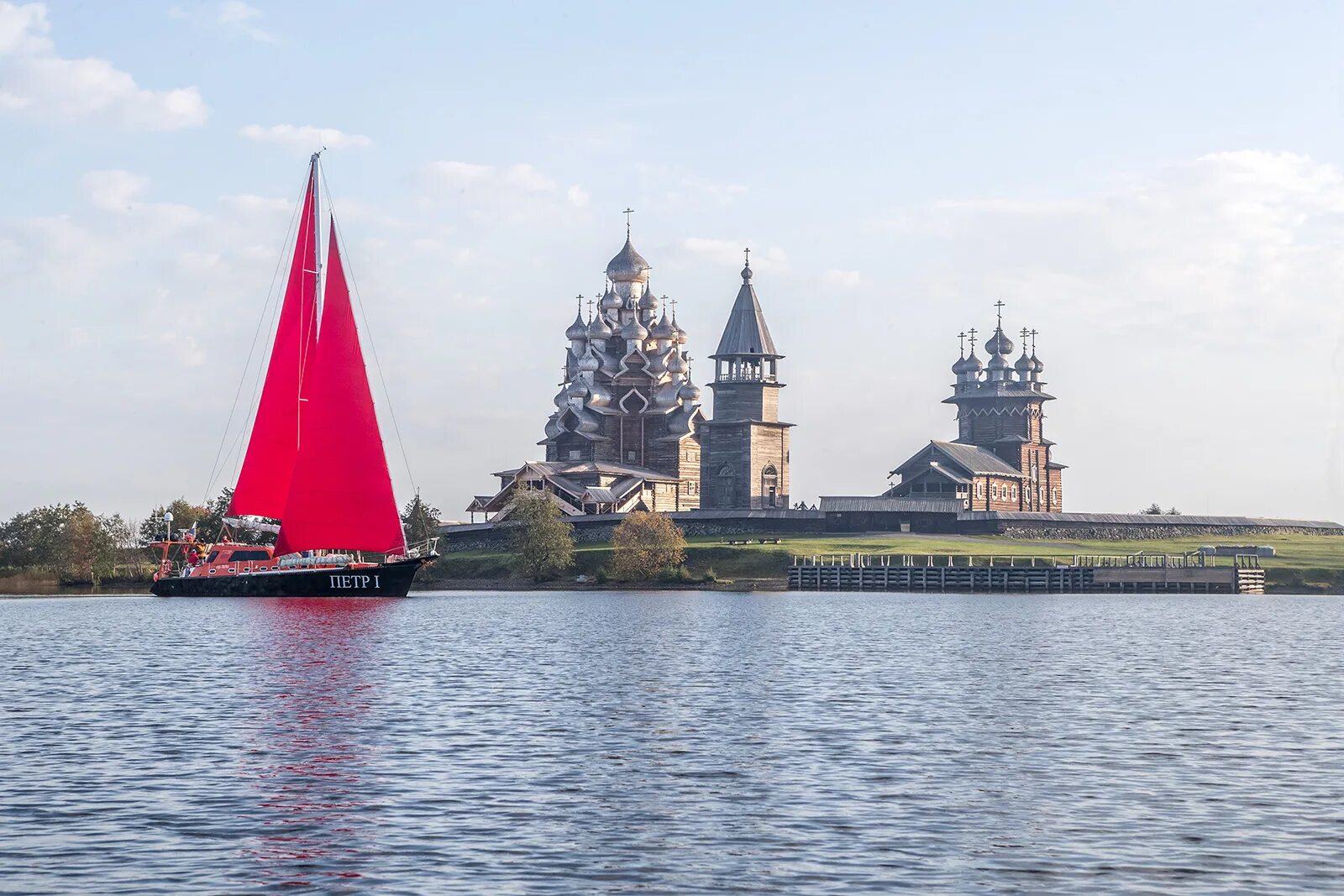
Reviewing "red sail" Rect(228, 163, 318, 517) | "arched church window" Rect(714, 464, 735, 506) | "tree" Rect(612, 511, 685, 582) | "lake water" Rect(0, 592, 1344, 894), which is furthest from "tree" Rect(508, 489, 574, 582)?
"lake water" Rect(0, 592, 1344, 894)

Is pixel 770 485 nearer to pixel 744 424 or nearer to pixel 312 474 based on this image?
pixel 744 424

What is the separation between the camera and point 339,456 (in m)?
68.3

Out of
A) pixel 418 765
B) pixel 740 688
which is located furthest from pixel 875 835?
pixel 740 688

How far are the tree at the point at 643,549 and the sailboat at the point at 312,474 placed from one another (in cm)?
2016

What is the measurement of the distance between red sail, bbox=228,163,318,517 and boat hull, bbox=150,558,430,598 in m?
3.34

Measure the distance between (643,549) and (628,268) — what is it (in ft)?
139

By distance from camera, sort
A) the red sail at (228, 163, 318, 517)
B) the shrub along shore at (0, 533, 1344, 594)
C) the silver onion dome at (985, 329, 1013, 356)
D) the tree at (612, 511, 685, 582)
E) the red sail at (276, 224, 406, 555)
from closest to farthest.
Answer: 1. the red sail at (276, 224, 406, 555)
2. the red sail at (228, 163, 318, 517)
3. the tree at (612, 511, 685, 582)
4. the shrub along shore at (0, 533, 1344, 594)
5. the silver onion dome at (985, 329, 1013, 356)

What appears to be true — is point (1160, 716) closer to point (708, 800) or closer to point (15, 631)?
point (708, 800)

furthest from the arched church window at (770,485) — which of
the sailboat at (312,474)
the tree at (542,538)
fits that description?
the sailboat at (312,474)

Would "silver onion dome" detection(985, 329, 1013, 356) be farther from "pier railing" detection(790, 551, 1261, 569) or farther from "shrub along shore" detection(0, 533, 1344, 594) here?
"pier railing" detection(790, 551, 1261, 569)

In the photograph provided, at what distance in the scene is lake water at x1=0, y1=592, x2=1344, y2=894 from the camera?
17.5 m

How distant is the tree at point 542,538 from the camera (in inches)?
3959

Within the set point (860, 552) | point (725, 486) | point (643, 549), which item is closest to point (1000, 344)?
point (725, 486)

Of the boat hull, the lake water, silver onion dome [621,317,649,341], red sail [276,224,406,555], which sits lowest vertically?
the lake water
